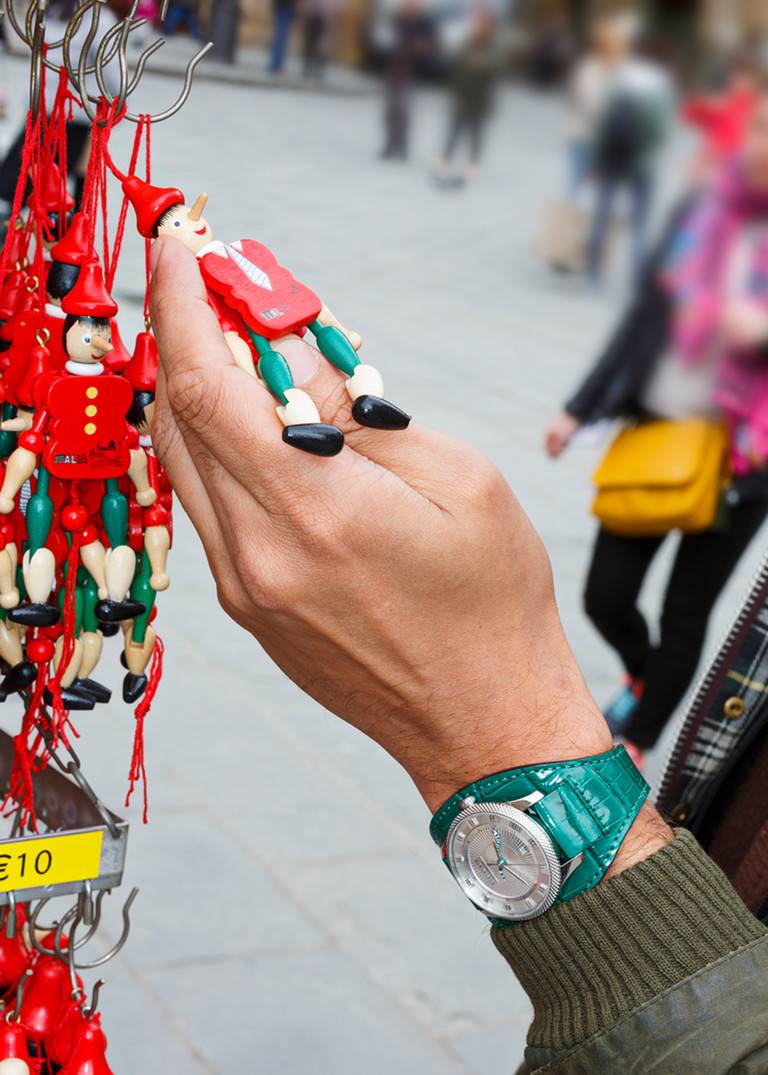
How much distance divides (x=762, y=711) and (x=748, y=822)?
0.09m

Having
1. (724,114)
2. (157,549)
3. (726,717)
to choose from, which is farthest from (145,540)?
(724,114)

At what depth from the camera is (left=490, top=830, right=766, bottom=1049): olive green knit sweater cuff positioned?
761 mm

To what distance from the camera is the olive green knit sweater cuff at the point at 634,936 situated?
761 mm

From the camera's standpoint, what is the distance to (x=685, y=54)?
4.96 m

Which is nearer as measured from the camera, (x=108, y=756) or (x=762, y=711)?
(x=762, y=711)

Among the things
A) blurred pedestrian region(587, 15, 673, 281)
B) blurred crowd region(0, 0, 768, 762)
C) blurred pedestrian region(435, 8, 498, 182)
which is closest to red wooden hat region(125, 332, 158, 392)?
blurred crowd region(0, 0, 768, 762)

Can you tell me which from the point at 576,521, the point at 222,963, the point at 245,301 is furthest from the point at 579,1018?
the point at 576,521

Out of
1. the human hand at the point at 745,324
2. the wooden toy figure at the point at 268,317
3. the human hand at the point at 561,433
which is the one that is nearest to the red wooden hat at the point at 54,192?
the wooden toy figure at the point at 268,317

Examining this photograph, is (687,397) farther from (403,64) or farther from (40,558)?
(403,64)

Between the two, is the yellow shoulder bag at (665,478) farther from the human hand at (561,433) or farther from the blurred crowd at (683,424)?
the human hand at (561,433)

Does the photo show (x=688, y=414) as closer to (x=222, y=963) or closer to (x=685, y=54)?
(x=222, y=963)

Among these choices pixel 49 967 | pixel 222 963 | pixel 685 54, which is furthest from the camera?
pixel 685 54

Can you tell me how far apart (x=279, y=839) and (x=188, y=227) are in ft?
5.96

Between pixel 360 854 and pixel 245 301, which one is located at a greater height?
pixel 245 301
